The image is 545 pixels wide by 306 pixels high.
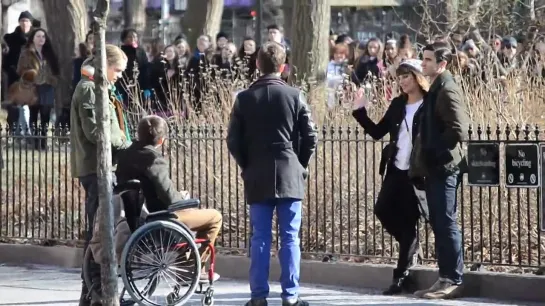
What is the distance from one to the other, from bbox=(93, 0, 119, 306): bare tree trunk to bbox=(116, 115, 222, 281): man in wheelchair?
1200mm

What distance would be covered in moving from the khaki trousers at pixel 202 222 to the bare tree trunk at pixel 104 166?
1.34 meters

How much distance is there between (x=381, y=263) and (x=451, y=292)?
1.20 metres

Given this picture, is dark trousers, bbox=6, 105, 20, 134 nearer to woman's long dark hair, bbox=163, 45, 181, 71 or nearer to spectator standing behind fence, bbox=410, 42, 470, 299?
woman's long dark hair, bbox=163, 45, 181, 71

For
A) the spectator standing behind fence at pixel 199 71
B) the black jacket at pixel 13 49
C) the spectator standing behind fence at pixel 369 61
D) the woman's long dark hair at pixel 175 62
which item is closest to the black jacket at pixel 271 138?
the spectator standing behind fence at pixel 199 71

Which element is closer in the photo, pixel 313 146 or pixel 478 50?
pixel 313 146

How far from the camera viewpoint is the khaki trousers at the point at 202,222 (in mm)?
10133

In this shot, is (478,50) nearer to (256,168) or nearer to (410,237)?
(410,237)

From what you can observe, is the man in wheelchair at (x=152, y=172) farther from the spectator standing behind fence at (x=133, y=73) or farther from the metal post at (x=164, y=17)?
the metal post at (x=164, y=17)

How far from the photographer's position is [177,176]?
1288cm

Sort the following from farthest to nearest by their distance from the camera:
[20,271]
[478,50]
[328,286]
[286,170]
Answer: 1. [478,50]
2. [20,271]
3. [328,286]
4. [286,170]

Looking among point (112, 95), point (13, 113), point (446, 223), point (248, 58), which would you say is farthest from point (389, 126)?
point (13, 113)

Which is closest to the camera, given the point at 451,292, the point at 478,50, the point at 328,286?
the point at 451,292

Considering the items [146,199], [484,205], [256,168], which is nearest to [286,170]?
[256,168]

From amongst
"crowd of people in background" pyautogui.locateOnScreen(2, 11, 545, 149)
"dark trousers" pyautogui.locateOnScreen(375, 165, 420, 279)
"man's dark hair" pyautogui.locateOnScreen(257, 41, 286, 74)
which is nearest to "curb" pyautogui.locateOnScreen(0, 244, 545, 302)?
"dark trousers" pyautogui.locateOnScreen(375, 165, 420, 279)
